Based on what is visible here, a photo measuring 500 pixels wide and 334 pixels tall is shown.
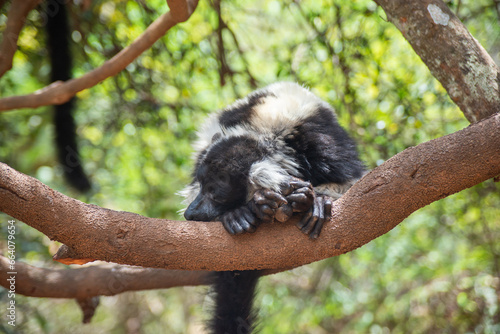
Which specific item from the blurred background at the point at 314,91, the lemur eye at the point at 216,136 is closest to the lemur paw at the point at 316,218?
the lemur eye at the point at 216,136

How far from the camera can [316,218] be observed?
218cm

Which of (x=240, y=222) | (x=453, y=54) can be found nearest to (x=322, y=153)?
(x=240, y=222)

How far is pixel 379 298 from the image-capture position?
574 centimetres

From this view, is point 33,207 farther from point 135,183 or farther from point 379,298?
point 379,298

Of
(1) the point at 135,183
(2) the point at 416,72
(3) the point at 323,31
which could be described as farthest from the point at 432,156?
(1) the point at 135,183

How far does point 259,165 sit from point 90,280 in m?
1.59

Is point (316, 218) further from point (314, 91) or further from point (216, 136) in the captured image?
point (314, 91)

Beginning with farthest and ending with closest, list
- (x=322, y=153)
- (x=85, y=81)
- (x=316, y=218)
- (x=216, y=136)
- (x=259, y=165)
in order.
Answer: (x=85, y=81) → (x=216, y=136) → (x=322, y=153) → (x=259, y=165) → (x=316, y=218)

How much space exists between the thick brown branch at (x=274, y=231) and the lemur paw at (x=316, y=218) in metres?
0.04

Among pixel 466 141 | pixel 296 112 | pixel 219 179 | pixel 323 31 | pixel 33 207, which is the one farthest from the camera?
pixel 323 31

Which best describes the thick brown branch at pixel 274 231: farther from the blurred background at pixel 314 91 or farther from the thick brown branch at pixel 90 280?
the blurred background at pixel 314 91

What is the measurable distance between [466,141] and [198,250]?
4.79ft

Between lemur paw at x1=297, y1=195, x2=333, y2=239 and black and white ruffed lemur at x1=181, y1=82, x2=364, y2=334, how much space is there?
265mm

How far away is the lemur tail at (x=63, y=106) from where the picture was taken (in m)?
4.10
